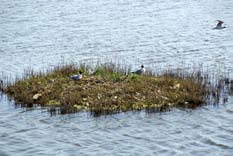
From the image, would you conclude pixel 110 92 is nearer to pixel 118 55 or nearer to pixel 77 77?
pixel 77 77

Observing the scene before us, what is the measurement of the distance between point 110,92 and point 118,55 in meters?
13.2

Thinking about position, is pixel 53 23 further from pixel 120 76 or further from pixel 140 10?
pixel 120 76

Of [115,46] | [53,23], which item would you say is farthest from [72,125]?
[53,23]

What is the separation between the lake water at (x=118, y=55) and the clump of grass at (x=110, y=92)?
1.81 feet

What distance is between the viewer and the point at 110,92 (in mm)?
24516

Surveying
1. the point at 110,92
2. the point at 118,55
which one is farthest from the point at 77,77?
the point at 118,55

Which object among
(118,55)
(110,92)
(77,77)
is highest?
(118,55)

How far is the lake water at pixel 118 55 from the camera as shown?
20.5 meters

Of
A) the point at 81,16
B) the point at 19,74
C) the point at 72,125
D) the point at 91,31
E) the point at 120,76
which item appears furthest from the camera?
the point at 81,16

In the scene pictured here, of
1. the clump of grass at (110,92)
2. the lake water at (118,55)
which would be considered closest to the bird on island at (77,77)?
the clump of grass at (110,92)

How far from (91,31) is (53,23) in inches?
273

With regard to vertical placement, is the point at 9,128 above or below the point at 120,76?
below

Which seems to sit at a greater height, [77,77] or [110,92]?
[77,77]

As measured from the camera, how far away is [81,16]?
5741cm
